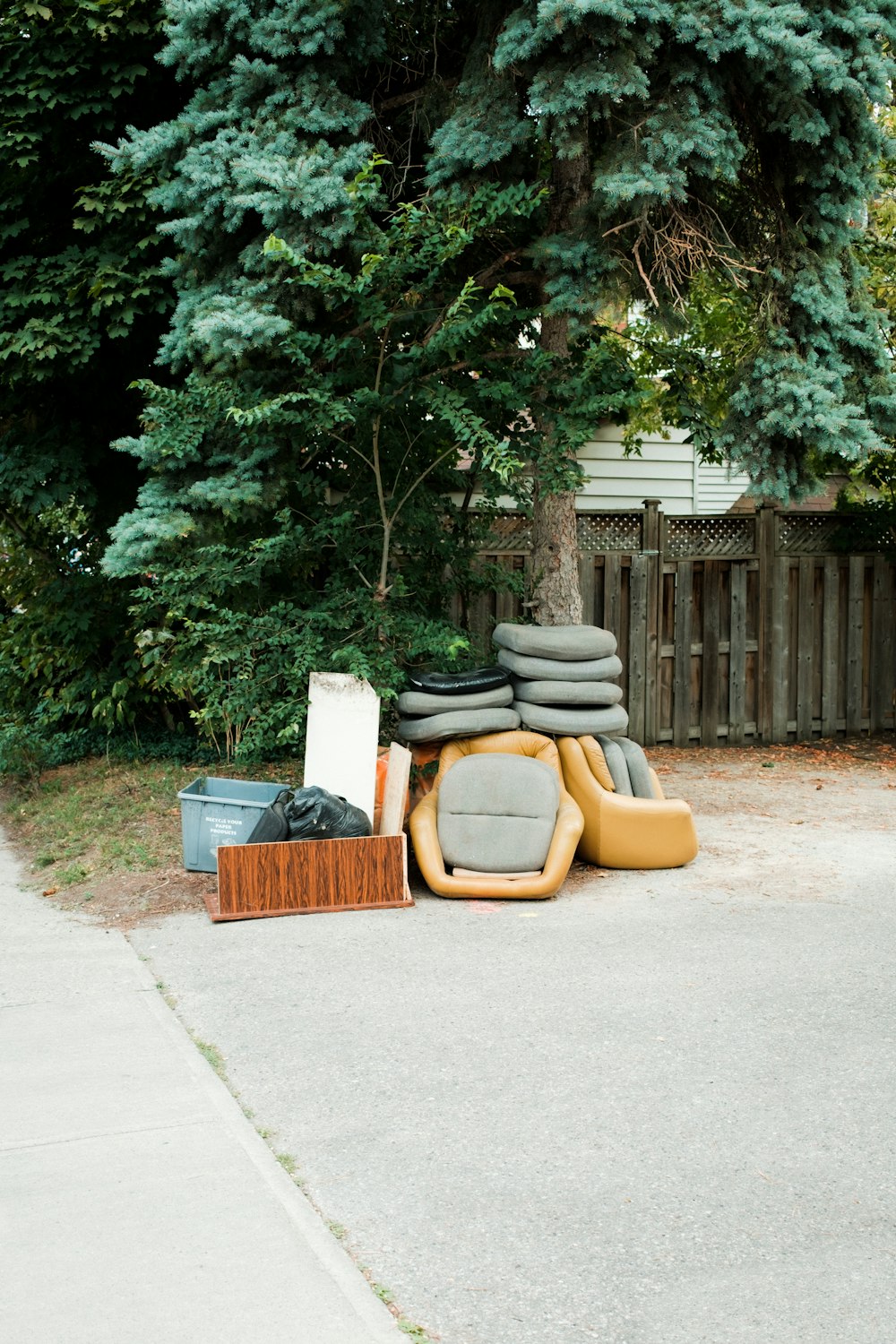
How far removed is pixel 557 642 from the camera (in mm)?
7641

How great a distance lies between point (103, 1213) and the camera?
10.9 feet

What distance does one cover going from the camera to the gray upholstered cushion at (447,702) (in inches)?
292

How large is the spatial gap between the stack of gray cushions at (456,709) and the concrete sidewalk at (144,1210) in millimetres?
2808

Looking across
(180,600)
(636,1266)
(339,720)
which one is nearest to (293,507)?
(180,600)

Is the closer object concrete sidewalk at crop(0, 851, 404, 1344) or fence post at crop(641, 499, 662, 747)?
concrete sidewalk at crop(0, 851, 404, 1344)

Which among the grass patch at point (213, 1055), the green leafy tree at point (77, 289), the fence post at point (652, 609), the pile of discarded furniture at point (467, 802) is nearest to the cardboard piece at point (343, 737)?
the pile of discarded furniture at point (467, 802)

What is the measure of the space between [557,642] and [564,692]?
12.6 inches

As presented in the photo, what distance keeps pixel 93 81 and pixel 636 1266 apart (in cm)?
830

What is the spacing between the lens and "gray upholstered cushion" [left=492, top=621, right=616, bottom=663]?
7629 mm

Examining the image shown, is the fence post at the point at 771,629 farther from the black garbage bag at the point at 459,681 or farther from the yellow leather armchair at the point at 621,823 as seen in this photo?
the black garbage bag at the point at 459,681

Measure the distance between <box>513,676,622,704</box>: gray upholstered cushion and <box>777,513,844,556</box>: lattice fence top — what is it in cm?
486

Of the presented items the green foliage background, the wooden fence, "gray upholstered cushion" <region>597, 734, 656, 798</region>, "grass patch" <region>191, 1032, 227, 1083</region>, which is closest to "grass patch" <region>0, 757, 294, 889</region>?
the green foliage background

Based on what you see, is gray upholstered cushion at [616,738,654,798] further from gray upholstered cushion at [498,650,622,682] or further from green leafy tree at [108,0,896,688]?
green leafy tree at [108,0,896,688]

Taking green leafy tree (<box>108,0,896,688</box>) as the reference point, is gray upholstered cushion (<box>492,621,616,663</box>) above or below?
below
